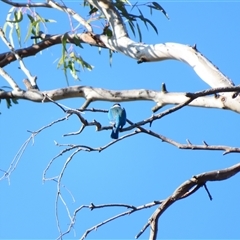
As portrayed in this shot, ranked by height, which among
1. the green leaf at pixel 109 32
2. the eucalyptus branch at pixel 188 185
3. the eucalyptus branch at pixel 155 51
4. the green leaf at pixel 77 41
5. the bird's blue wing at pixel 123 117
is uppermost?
the green leaf at pixel 77 41

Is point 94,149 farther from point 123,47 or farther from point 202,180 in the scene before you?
point 123,47

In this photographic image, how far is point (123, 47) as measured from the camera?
8.04ft

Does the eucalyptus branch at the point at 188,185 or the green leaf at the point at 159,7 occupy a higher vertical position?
the green leaf at the point at 159,7

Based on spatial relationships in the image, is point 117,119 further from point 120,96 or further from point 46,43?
point 46,43

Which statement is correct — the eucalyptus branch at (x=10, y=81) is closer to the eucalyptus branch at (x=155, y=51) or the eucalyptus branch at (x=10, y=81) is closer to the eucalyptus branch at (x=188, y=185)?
the eucalyptus branch at (x=155, y=51)

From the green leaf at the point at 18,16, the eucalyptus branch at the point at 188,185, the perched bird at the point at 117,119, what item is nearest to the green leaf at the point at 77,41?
the green leaf at the point at 18,16

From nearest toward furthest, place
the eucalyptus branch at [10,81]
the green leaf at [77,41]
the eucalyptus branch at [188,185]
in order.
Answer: the eucalyptus branch at [188,185]
the eucalyptus branch at [10,81]
the green leaf at [77,41]

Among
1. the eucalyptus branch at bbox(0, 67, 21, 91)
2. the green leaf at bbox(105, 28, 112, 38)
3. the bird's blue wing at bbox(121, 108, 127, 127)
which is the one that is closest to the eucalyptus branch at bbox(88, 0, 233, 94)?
the green leaf at bbox(105, 28, 112, 38)

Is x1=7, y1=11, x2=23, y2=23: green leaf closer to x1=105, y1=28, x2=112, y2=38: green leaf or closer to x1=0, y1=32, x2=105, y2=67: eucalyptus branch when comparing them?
x1=0, y1=32, x2=105, y2=67: eucalyptus branch

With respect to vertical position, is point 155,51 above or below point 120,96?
above

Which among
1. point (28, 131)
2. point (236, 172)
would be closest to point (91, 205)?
point (28, 131)

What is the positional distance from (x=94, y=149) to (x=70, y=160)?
0.27 feet

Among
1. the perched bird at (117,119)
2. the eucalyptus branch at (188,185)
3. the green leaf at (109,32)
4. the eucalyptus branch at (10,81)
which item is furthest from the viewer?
the green leaf at (109,32)

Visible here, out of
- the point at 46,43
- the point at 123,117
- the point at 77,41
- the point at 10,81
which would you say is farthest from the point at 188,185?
the point at 46,43
